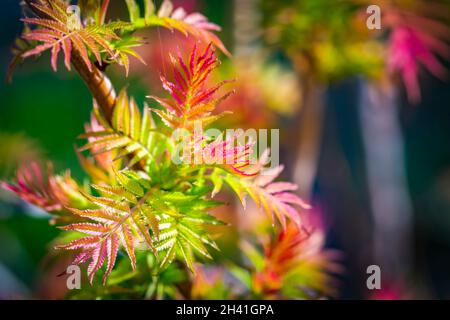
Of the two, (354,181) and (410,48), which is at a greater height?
(410,48)

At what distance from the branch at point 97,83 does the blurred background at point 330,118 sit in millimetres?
51

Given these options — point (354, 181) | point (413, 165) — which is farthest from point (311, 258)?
point (413, 165)

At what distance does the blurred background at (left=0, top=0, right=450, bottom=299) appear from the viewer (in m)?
0.82

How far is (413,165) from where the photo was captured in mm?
2023

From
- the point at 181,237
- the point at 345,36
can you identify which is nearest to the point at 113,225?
the point at 181,237

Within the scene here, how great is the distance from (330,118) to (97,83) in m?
1.62

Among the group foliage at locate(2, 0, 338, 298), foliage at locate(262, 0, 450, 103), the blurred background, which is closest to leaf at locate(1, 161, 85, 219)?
foliage at locate(2, 0, 338, 298)

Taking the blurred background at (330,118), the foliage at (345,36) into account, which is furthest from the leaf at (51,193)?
the foliage at (345,36)

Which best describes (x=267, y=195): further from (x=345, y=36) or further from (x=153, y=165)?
(x=345, y=36)

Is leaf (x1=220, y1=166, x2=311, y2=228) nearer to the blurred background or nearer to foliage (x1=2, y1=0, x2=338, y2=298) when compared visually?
foliage (x1=2, y1=0, x2=338, y2=298)

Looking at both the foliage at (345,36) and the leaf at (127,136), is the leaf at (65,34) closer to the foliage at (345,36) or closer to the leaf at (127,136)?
the leaf at (127,136)

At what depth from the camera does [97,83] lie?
0.40 m
